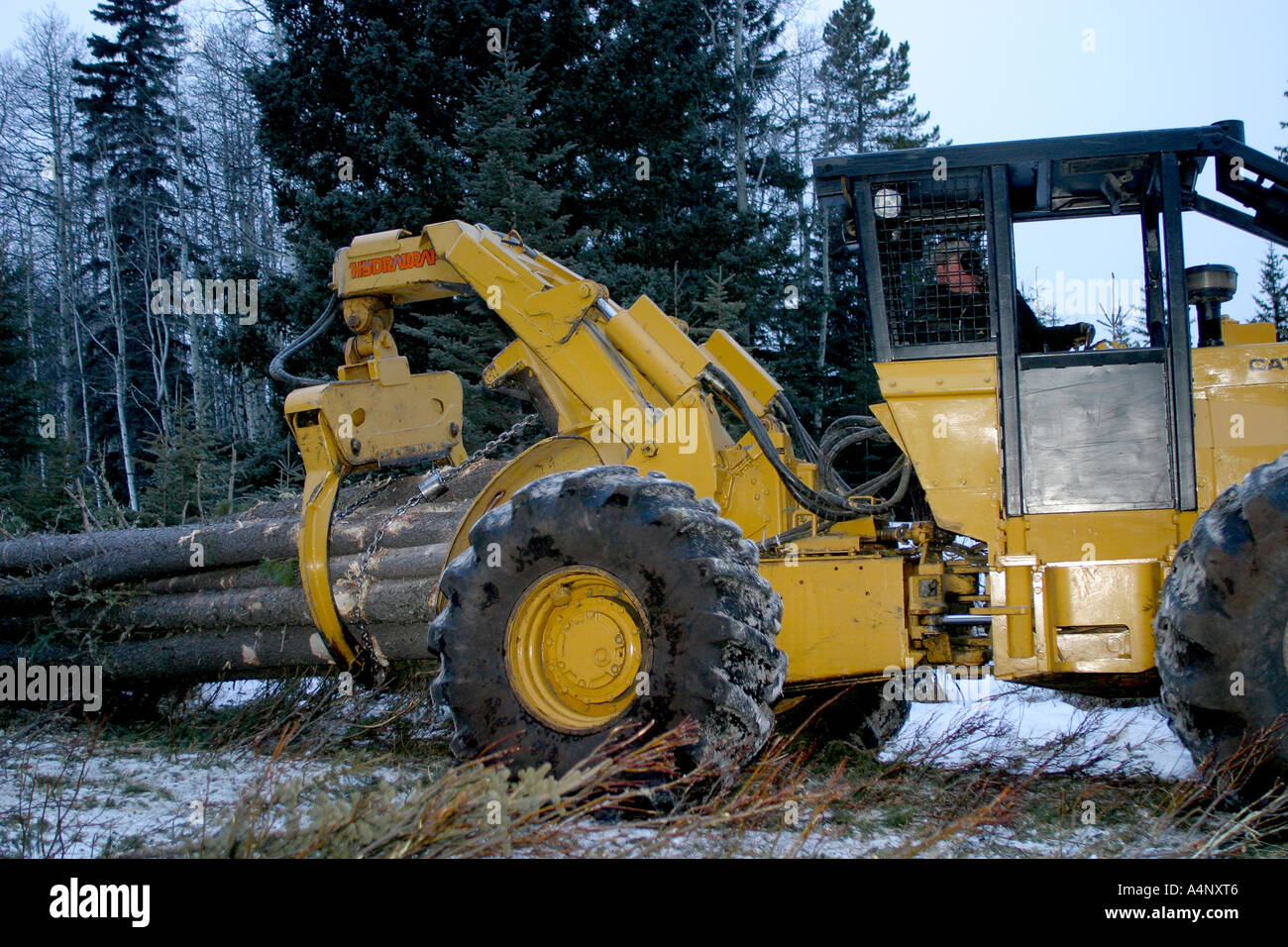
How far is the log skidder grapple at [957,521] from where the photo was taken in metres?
4.29

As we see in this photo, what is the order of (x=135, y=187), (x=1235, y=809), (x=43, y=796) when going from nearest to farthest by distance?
(x=1235, y=809) → (x=43, y=796) → (x=135, y=187)

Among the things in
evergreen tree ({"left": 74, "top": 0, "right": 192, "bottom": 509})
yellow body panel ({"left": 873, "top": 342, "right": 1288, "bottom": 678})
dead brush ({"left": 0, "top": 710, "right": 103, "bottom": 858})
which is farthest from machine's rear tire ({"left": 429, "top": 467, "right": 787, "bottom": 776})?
evergreen tree ({"left": 74, "top": 0, "right": 192, "bottom": 509})

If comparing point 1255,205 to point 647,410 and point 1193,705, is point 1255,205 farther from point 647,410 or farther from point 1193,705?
point 647,410

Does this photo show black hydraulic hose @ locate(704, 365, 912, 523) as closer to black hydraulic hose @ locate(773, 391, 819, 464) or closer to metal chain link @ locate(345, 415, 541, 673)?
black hydraulic hose @ locate(773, 391, 819, 464)

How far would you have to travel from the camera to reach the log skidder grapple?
4.29 m

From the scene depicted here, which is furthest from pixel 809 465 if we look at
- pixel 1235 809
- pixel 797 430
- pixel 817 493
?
pixel 1235 809

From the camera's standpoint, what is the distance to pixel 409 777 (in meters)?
5.36

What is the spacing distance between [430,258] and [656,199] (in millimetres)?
A: 10588

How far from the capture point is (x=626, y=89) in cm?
1592

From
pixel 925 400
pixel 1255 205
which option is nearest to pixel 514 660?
pixel 925 400

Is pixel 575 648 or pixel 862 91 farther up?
pixel 862 91

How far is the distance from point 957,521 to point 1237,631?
129 centimetres

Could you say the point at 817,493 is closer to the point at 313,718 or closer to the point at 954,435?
the point at 954,435

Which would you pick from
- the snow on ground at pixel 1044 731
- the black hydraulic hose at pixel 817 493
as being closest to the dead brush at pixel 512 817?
the black hydraulic hose at pixel 817 493
